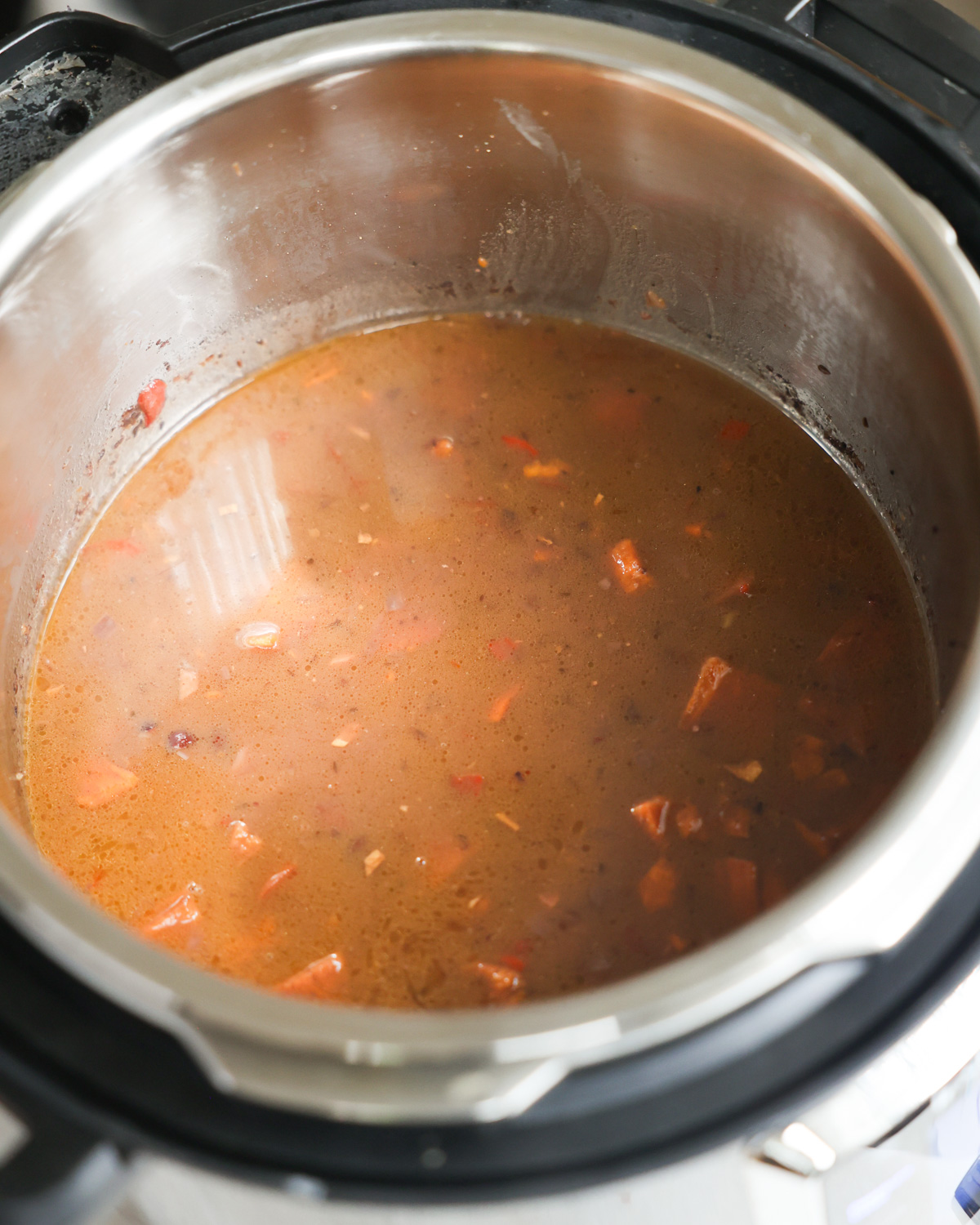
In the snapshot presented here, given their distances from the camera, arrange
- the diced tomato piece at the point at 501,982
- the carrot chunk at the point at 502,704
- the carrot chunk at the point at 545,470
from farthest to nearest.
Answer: the carrot chunk at the point at 545,470 → the carrot chunk at the point at 502,704 → the diced tomato piece at the point at 501,982

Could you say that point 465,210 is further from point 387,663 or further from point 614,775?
point 614,775

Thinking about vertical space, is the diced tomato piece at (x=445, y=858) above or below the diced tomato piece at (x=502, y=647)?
below

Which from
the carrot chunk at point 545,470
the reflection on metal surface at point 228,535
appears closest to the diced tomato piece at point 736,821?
the carrot chunk at point 545,470

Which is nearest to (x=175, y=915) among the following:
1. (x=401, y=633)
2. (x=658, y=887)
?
(x=401, y=633)

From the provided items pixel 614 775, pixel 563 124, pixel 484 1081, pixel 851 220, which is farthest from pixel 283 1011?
pixel 563 124

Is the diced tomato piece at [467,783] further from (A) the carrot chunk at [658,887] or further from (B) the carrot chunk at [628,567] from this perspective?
(B) the carrot chunk at [628,567]

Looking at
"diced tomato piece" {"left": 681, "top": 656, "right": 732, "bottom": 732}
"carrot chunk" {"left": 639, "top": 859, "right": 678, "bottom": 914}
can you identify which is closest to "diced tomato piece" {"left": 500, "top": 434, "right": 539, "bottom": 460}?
"diced tomato piece" {"left": 681, "top": 656, "right": 732, "bottom": 732}

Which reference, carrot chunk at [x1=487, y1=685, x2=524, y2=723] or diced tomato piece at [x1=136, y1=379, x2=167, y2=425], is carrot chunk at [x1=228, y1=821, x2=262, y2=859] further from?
diced tomato piece at [x1=136, y1=379, x2=167, y2=425]
